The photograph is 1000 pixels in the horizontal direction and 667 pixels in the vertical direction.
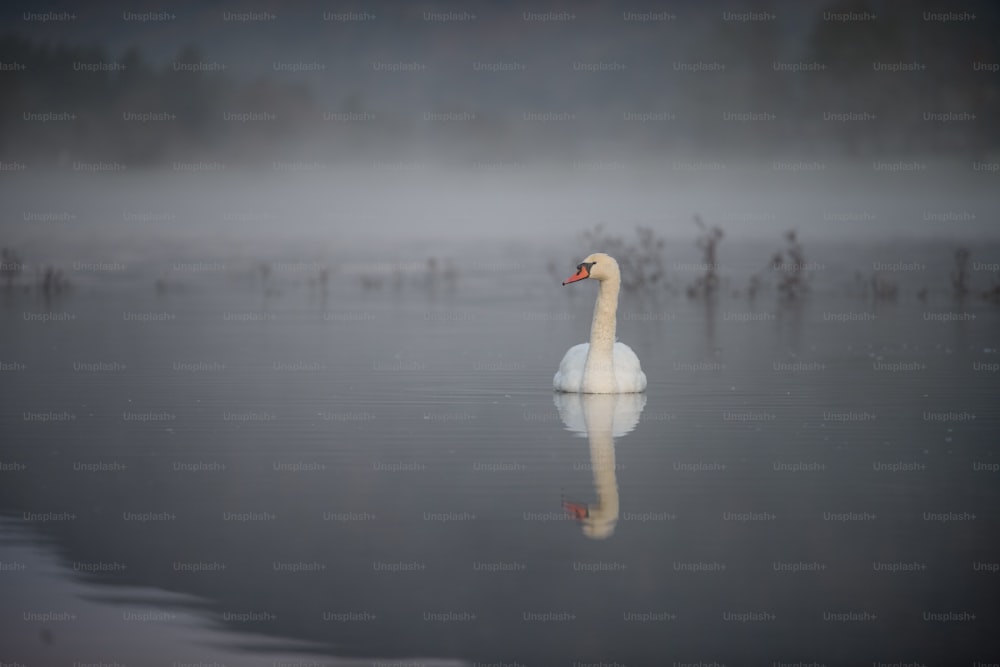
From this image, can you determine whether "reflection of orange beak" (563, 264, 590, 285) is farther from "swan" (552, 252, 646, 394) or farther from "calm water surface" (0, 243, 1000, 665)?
"calm water surface" (0, 243, 1000, 665)

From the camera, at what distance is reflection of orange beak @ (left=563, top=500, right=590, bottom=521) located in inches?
437

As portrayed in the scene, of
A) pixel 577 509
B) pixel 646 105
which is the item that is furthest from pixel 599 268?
pixel 646 105

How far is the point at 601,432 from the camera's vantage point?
15.5m

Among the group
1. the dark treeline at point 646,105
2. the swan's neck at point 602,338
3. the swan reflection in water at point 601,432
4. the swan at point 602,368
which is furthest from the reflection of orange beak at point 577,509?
the dark treeline at point 646,105

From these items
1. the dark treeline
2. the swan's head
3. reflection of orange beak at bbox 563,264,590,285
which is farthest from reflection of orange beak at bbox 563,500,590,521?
the dark treeline

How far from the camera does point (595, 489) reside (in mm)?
12109

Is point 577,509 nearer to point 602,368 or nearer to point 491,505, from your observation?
point 491,505

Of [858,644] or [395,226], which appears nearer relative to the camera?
[858,644]

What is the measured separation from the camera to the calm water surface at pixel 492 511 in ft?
27.9

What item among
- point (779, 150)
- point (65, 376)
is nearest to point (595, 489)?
point (65, 376)

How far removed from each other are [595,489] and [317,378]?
9.24m

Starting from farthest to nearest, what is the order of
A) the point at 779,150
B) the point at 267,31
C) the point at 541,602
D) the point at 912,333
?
the point at 267,31, the point at 779,150, the point at 912,333, the point at 541,602

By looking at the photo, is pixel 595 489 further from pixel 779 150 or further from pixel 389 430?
pixel 779 150

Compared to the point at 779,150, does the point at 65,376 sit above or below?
below
